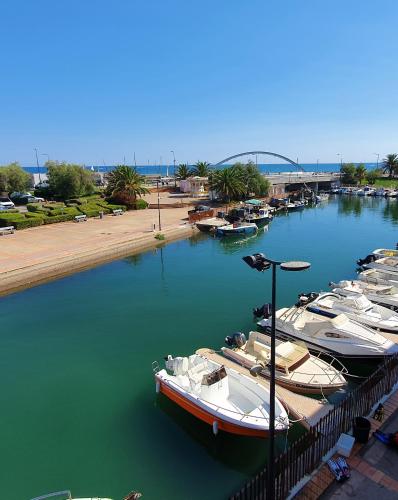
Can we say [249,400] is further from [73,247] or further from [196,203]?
[196,203]

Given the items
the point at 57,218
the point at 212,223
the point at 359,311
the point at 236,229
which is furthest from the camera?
the point at 212,223

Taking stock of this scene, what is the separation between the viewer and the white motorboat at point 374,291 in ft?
69.2

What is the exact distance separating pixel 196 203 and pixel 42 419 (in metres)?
56.9

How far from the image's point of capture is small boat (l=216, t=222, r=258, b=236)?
48594mm

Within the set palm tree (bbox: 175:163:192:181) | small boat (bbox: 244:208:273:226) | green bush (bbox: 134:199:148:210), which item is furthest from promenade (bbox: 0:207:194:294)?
palm tree (bbox: 175:163:192:181)

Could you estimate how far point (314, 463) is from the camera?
9281 mm

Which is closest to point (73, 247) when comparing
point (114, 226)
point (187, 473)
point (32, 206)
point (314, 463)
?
point (114, 226)

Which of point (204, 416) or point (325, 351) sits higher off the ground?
point (204, 416)

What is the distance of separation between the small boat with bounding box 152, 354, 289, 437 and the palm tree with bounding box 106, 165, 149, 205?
50.0 m

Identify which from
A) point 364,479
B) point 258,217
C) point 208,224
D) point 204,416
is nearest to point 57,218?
point 208,224

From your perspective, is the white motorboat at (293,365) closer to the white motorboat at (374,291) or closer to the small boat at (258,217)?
the white motorboat at (374,291)

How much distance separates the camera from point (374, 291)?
882 inches

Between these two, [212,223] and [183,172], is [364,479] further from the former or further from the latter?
[183,172]

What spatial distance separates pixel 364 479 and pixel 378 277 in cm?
1906
